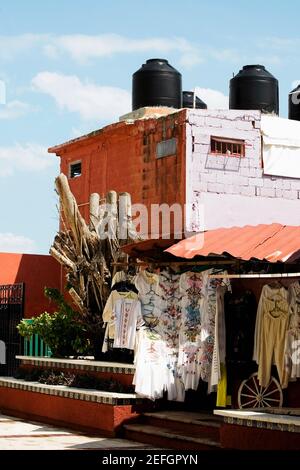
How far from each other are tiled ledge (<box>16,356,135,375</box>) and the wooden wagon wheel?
1.98m

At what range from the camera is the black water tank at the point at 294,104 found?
27.9 meters

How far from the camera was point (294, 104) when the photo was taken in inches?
1103

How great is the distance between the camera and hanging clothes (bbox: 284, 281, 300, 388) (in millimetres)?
11172

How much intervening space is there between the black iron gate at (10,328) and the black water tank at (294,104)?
1177 centimetres

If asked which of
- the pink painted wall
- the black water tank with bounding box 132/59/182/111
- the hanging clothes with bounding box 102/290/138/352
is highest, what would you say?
the black water tank with bounding box 132/59/182/111

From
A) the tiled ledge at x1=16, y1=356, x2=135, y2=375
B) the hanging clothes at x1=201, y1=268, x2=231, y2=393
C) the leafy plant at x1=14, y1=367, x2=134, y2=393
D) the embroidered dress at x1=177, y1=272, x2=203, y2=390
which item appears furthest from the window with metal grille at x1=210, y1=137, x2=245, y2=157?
the hanging clothes at x1=201, y1=268, x2=231, y2=393

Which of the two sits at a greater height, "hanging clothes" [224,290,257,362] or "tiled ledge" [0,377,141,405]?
"hanging clothes" [224,290,257,362]

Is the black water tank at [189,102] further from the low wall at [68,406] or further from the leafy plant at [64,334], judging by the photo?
→ the low wall at [68,406]

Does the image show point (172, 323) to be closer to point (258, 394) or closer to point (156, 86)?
point (258, 394)

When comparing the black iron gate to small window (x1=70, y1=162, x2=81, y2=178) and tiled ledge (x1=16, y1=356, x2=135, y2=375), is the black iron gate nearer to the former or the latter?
tiled ledge (x1=16, y1=356, x2=135, y2=375)

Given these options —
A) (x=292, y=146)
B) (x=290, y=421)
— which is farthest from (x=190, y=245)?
(x=292, y=146)

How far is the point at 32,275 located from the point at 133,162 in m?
4.24

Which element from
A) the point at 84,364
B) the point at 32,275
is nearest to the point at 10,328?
the point at 32,275
